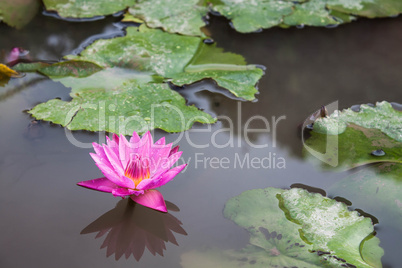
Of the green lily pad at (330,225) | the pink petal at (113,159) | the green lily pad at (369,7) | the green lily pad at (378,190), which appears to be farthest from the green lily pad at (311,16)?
the pink petal at (113,159)

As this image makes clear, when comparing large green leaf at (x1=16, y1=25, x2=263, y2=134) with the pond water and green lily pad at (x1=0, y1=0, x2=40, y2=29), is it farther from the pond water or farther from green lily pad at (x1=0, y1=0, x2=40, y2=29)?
green lily pad at (x1=0, y1=0, x2=40, y2=29)

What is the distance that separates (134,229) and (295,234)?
2.35 ft

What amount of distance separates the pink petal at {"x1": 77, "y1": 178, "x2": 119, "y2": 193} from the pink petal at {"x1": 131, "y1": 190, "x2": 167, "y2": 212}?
11cm

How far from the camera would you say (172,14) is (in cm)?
314

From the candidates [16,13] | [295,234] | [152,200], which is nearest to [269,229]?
[295,234]

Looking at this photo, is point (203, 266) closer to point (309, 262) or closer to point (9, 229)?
point (309, 262)

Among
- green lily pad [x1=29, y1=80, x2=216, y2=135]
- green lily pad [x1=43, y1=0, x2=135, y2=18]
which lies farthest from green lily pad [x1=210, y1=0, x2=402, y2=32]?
green lily pad [x1=29, y1=80, x2=216, y2=135]

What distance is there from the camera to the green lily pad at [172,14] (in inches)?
119

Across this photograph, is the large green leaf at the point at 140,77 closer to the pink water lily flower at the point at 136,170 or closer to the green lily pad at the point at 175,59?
the green lily pad at the point at 175,59

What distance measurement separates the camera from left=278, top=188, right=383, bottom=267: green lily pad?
1.65 metres

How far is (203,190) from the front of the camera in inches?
76.5

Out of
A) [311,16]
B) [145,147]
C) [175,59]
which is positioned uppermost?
[311,16]

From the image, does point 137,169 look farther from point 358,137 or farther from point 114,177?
point 358,137

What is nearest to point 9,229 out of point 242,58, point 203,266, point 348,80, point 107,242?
point 107,242
